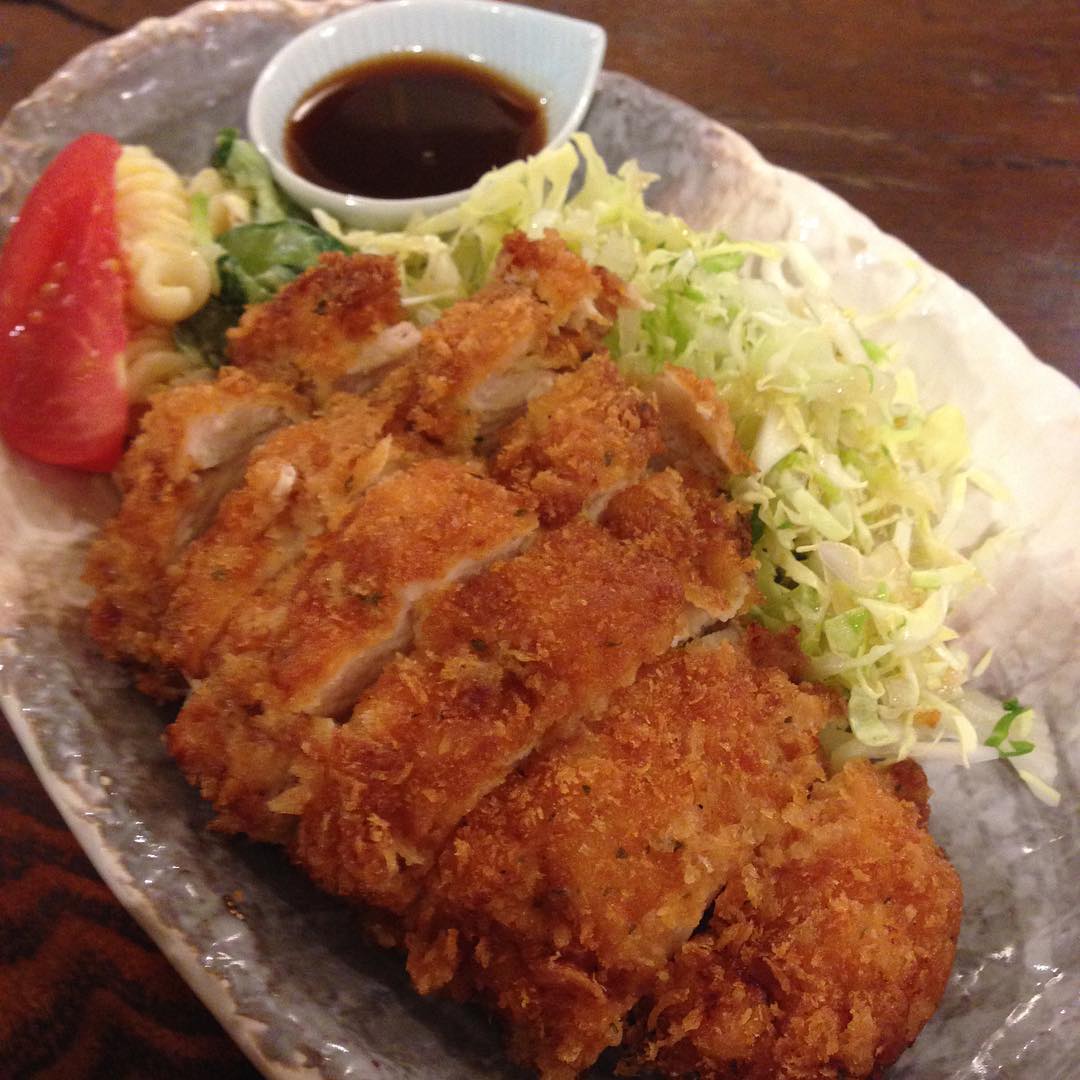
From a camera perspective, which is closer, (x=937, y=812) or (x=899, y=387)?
(x=937, y=812)

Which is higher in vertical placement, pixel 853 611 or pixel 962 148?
pixel 962 148

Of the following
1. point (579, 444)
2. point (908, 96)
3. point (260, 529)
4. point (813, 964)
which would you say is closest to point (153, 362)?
point (260, 529)

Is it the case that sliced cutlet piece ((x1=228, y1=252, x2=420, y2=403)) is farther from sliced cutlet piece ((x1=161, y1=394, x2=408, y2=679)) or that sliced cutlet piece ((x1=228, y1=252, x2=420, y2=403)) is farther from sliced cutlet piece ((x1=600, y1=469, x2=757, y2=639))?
sliced cutlet piece ((x1=600, y1=469, x2=757, y2=639))

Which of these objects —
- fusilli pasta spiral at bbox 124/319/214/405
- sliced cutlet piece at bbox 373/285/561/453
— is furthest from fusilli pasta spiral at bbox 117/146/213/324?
sliced cutlet piece at bbox 373/285/561/453

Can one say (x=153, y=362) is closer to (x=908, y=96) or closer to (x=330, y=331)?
(x=330, y=331)

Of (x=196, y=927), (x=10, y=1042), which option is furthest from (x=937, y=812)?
(x=10, y=1042)

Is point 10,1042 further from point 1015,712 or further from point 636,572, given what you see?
point 1015,712

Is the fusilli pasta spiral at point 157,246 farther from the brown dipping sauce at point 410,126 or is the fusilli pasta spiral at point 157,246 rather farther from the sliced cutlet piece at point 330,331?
the brown dipping sauce at point 410,126
